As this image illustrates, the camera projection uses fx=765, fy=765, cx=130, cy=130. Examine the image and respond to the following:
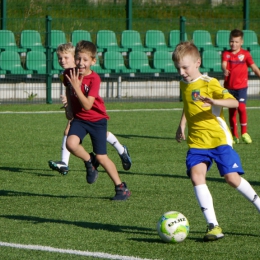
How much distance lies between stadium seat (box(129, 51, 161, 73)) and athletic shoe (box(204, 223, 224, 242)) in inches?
528

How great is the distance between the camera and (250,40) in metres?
21.1

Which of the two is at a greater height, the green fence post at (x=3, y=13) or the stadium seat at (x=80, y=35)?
the green fence post at (x=3, y=13)

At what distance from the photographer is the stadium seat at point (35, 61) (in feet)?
59.2

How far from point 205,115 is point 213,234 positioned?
1.01 metres

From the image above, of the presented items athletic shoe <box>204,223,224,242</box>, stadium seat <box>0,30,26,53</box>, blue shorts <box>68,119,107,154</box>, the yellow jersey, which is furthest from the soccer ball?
stadium seat <box>0,30,26,53</box>

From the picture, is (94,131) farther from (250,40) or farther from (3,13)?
(250,40)

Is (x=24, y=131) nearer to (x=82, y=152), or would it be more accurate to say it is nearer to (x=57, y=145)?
(x=57, y=145)

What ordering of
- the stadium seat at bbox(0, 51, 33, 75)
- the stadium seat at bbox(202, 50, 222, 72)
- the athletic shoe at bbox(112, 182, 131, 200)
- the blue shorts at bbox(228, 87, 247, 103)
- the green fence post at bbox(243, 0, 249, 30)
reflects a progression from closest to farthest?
the athletic shoe at bbox(112, 182, 131, 200)
the blue shorts at bbox(228, 87, 247, 103)
the stadium seat at bbox(0, 51, 33, 75)
the stadium seat at bbox(202, 50, 222, 72)
the green fence post at bbox(243, 0, 249, 30)

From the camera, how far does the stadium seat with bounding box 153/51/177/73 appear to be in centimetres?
1944

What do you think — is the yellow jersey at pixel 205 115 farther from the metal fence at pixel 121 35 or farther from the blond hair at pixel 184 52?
the metal fence at pixel 121 35

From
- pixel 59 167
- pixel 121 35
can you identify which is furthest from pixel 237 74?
pixel 121 35

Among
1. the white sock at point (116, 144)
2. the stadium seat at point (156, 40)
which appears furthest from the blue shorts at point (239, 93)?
the stadium seat at point (156, 40)

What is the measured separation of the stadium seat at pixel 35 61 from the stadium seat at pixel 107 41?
1.72 m

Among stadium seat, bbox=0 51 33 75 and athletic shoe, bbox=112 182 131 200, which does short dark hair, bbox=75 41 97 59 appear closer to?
athletic shoe, bbox=112 182 131 200
